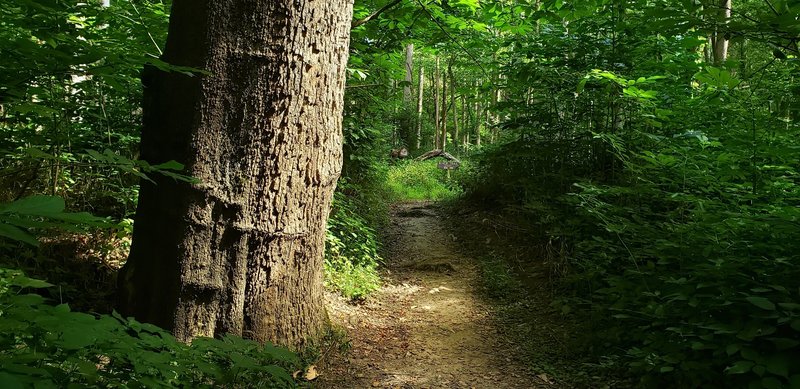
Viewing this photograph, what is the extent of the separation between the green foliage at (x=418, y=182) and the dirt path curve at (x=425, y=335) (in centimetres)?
692

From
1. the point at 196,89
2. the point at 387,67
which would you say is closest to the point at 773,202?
the point at 196,89

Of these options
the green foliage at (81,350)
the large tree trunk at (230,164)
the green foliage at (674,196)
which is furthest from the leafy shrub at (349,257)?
the green foliage at (81,350)

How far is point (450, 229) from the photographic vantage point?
9.15m

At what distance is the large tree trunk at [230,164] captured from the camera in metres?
3.16

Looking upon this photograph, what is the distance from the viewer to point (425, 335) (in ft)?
15.8

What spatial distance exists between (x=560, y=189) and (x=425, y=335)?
345cm

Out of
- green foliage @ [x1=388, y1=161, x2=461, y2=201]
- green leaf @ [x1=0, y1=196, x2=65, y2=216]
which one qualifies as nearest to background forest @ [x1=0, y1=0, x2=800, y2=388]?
green leaf @ [x1=0, y1=196, x2=65, y2=216]

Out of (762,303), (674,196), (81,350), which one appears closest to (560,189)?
(674,196)

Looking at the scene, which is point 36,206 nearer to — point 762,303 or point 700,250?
point 762,303

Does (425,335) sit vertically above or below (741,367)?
below

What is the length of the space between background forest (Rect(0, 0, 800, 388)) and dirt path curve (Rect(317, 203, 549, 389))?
14.7 inches

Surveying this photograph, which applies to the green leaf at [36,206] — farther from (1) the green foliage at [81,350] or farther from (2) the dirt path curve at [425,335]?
(2) the dirt path curve at [425,335]

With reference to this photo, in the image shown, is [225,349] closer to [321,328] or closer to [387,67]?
[321,328]

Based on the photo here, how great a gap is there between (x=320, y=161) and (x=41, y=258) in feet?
8.92
